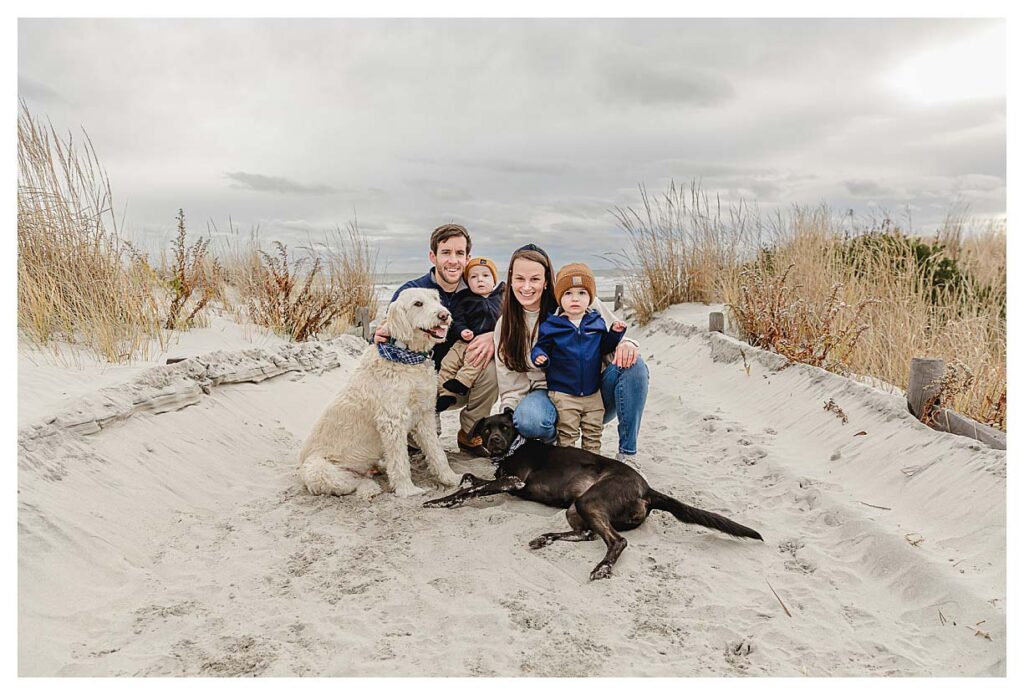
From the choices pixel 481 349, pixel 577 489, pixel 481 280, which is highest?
pixel 481 280

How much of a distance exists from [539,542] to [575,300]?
160 centimetres

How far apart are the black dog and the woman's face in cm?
81

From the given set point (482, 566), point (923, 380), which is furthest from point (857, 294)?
point (482, 566)

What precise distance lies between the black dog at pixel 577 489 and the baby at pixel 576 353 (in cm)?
39

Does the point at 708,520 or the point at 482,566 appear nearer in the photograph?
the point at 482,566

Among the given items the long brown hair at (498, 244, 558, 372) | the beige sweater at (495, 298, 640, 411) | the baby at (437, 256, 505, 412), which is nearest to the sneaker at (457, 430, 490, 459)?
the baby at (437, 256, 505, 412)

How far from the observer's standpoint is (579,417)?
453 centimetres

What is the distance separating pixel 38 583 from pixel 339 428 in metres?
1.74

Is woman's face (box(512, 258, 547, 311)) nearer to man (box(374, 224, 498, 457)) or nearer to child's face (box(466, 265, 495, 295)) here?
child's face (box(466, 265, 495, 295))

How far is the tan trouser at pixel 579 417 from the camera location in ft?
14.7

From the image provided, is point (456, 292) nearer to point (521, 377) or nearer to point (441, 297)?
point (441, 297)

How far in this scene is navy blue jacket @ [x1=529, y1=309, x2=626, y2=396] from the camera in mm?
4332

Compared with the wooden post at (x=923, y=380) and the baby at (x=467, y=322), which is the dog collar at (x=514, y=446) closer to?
the baby at (x=467, y=322)

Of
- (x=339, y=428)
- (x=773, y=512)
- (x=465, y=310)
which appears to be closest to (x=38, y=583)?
(x=339, y=428)
